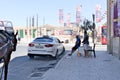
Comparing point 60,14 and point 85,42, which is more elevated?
point 60,14

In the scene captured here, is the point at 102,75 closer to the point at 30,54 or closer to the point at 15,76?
the point at 15,76

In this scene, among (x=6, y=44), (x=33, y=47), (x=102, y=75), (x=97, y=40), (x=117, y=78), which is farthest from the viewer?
(x=97, y=40)

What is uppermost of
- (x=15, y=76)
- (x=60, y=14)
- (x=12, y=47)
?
(x=60, y=14)

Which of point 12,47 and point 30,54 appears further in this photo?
point 30,54

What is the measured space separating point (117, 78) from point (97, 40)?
4797cm

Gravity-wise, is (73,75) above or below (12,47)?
below

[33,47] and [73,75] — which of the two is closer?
[73,75]

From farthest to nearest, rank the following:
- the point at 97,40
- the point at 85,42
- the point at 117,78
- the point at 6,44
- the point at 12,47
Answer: the point at 97,40 → the point at 85,42 → the point at 117,78 → the point at 12,47 → the point at 6,44

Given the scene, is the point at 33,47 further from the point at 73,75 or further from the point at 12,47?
the point at 12,47

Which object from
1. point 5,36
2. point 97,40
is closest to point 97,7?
point 97,40

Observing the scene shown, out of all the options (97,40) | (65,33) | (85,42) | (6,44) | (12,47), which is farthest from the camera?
(65,33)

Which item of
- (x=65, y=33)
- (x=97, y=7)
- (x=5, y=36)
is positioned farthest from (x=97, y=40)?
(x=5, y=36)

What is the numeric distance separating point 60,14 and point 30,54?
53.1 m

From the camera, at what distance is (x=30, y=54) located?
80.3 ft
